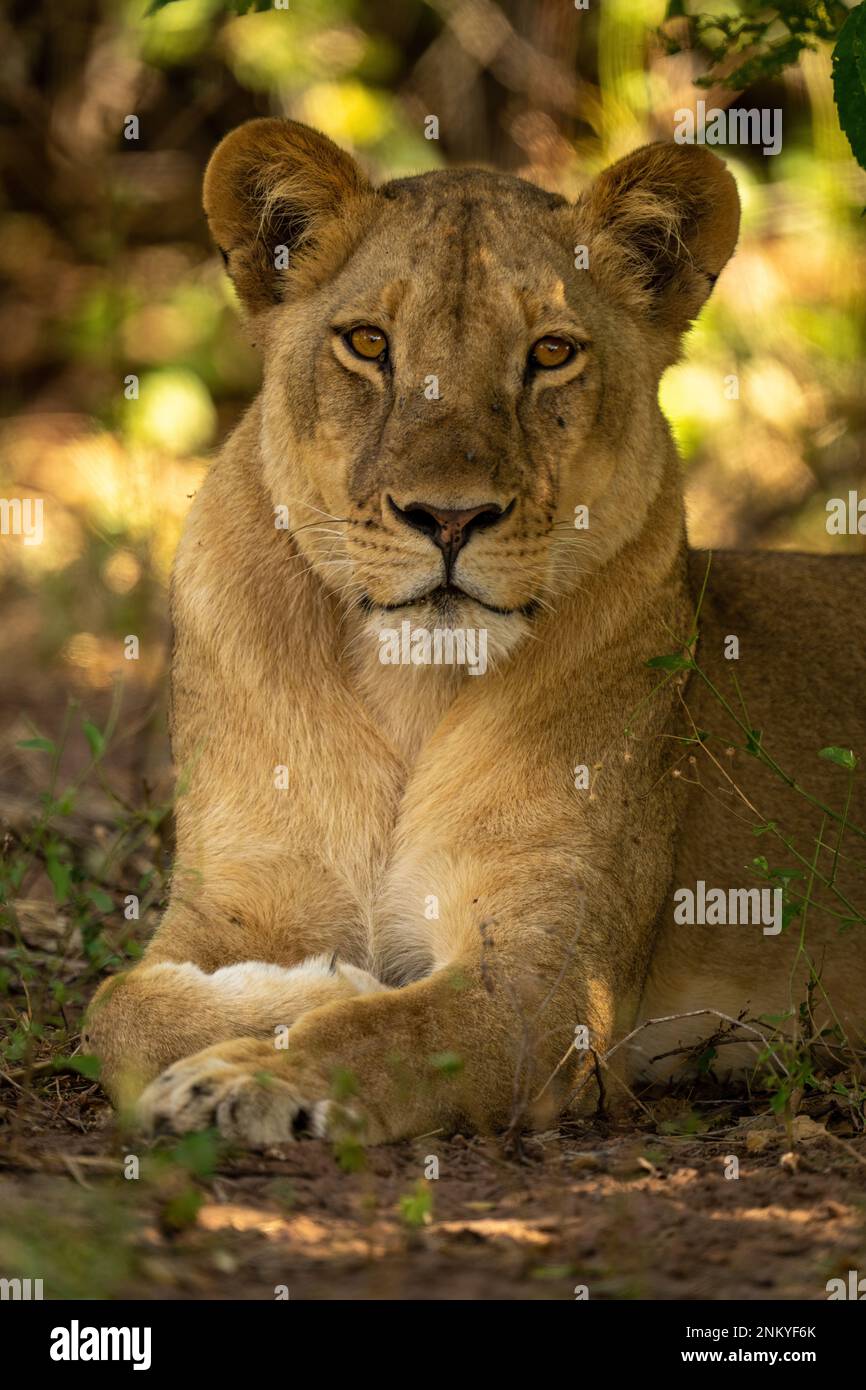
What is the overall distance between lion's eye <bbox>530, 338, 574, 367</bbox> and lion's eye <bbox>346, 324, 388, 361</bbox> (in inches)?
12.6

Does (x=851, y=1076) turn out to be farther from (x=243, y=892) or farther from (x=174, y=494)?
(x=174, y=494)

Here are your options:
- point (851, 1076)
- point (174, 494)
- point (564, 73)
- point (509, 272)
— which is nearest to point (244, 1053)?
point (851, 1076)

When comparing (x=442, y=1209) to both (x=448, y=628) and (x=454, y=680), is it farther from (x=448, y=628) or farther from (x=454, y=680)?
(x=454, y=680)

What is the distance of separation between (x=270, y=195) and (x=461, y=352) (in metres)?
0.71

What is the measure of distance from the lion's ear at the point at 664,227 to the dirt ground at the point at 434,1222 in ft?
6.57

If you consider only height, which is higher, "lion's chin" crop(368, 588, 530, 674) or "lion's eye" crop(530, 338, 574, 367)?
"lion's eye" crop(530, 338, 574, 367)

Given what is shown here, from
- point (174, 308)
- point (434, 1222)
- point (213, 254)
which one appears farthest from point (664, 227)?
point (213, 254)

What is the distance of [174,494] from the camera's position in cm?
912

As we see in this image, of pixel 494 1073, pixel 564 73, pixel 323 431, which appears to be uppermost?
pixel 564 73

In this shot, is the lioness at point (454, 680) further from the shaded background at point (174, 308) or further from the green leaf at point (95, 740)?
the shaded background at point (174, 308)

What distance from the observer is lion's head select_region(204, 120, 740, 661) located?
3713 millimetres

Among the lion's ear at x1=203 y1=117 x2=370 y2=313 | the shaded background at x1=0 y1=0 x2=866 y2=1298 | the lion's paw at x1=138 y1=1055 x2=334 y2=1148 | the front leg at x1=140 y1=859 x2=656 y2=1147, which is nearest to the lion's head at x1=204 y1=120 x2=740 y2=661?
the lion's ear at x1=203 y1=117 x2=370 y2=313

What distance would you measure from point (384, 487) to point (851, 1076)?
5.36 feet

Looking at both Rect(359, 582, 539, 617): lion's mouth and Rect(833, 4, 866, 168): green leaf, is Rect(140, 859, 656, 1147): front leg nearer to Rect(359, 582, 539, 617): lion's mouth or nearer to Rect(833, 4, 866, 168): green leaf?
Rect(359, 582, 539, 617): lion's mouth
